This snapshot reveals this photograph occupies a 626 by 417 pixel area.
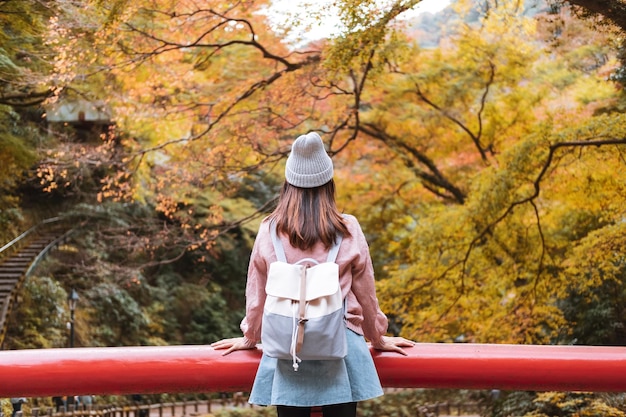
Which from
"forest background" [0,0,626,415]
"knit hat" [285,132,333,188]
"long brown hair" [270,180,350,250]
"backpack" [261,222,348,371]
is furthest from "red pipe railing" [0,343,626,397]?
"forest background" [0,0,626,415]

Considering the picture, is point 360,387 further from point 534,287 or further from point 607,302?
point 607,302

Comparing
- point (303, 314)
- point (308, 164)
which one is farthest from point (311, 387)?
point (308, 164)

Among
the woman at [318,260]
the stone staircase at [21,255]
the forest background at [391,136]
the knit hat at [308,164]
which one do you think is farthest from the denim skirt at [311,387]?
the stone staircase at [21,255]

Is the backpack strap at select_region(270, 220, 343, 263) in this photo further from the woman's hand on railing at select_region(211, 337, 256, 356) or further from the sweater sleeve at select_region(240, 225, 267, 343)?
the woman's hand on railing at select_region(211, 337, 256, 356)

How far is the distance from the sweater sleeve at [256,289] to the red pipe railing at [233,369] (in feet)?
0.44

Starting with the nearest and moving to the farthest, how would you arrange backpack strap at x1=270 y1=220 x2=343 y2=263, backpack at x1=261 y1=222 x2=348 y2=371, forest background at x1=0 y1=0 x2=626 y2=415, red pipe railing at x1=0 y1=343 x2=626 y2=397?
backpack at x1=261 y1=222 x2=348 y2=371
backpack strap at x1=270 y1=220 x2=343 y2=263
red pipe railing at x1=0 y1=343 x2=626 y2=397
forest background at x1=0 y1=0 x2=626 y2=415

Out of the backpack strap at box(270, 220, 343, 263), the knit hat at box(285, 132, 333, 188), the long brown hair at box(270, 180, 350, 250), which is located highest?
the knit hat at box(285, 132, 333, 188)

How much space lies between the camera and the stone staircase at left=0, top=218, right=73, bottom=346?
43.3 feet

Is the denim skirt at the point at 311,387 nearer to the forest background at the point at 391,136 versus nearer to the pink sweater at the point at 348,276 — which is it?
the pink sweater at the point at 348,276

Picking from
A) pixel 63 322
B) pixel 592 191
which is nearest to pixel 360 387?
pixel 592 191

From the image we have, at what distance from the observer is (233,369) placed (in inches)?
90.4

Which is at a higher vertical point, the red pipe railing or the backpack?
the backpack

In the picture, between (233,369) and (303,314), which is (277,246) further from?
(233,369)

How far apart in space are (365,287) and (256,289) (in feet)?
1.17
